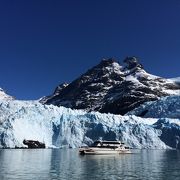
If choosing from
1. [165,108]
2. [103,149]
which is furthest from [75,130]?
[165,108]

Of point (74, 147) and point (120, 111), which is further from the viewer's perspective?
point (120, 111)

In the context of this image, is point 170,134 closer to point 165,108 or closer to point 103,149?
point 165,108

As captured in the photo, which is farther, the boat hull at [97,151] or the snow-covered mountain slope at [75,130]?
the snow-covered mountain slope at [75,130]

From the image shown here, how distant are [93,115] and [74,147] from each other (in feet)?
33.8

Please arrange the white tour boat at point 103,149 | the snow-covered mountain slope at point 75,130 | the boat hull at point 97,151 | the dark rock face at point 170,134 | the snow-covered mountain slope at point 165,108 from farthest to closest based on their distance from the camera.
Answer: the snow-covered mountain slope at point 165,108, the dark rock face at point 170,134, the snow-covered mountain slope at point 75,130, the white tour boat at point 103,149, the boat hull at point 97,151

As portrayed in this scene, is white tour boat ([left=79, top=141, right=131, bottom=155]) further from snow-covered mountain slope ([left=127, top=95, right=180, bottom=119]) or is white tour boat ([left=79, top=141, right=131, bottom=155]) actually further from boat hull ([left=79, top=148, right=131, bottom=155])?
snow-covered mountain slope ([left=127, top=95, right=180, bottom=119])

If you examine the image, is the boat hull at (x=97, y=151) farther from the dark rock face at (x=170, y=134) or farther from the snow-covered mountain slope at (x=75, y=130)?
the dark rock face at (x=170, y=134)

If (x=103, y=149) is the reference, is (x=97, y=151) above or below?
below

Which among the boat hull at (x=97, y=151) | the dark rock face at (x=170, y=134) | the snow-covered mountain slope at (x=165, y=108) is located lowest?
the boat hull at (x=97, y=151)

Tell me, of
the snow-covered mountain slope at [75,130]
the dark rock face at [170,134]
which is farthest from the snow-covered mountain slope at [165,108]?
the snow-covered mountain slope at [75,130]

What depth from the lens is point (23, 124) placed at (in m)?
84.2

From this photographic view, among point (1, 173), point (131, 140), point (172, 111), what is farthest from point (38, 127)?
point (1, 173)

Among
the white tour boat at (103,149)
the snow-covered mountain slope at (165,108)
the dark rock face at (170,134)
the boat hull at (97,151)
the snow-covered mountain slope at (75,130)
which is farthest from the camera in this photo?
the snow-covered mountain slope at (165,108)

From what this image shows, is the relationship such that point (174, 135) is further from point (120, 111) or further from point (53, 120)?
point (120, 111)
